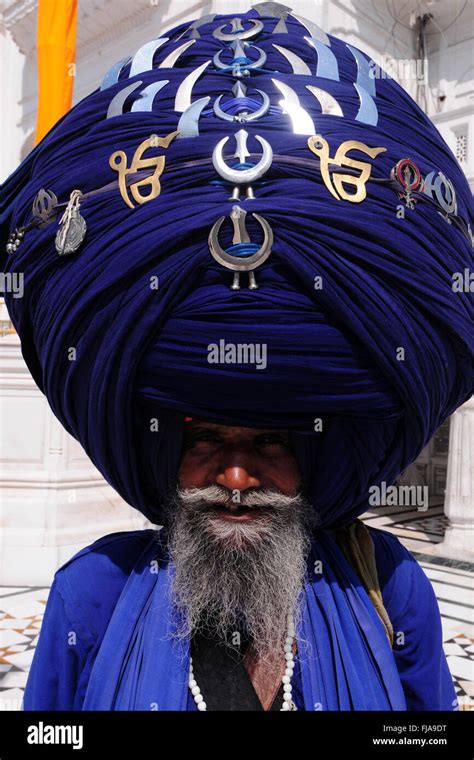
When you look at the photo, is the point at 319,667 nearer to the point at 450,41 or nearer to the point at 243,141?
the point at 243,141

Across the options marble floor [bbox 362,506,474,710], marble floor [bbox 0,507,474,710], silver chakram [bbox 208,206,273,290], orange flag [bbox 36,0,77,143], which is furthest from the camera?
orange flag [bbox 36,0,77,143]

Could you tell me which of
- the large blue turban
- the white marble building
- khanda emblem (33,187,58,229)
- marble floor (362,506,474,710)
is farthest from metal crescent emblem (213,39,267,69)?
the white marble building

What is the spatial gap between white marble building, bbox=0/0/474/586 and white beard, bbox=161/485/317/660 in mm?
2715

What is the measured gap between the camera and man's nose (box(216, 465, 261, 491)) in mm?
660

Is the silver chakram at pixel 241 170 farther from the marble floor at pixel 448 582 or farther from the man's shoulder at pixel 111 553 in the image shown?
the marble floor at pixel 448 582

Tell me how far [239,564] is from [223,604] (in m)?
0.05

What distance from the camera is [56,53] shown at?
416 centimetres

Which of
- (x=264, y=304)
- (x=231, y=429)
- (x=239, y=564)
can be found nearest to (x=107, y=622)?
(x=239, y=564)

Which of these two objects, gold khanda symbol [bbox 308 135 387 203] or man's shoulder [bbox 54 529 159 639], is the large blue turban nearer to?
gold khanda symbol [bbox 308 135 387 203]

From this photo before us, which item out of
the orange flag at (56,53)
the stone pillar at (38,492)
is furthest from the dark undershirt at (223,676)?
the orange flag at (56,53)

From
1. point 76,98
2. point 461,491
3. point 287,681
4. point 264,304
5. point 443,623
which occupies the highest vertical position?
point 76,98

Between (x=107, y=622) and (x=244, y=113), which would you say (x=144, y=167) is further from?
(x=107, y=622)

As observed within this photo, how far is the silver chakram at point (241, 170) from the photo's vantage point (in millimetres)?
564
